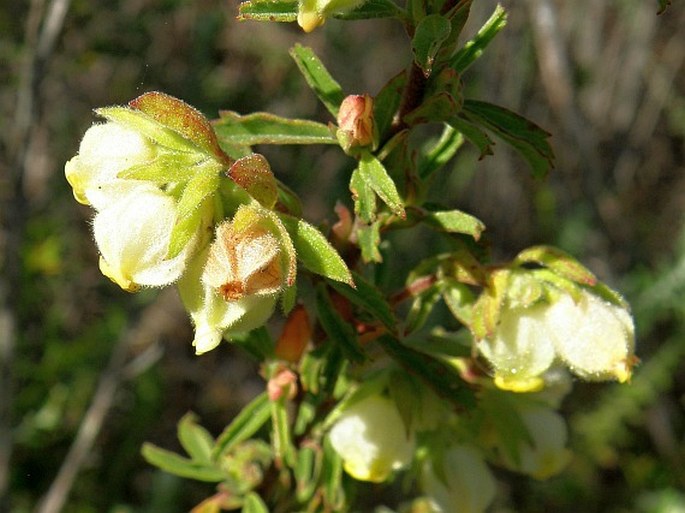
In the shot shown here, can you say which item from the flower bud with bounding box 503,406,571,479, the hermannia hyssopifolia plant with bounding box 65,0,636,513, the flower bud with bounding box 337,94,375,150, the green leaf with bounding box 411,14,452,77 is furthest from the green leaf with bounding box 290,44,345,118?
the flower bud with bounding box 503,406,571,479

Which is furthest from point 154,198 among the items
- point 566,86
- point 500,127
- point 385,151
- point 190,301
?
point 566,86

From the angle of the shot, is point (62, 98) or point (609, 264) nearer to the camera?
point (609, 264)

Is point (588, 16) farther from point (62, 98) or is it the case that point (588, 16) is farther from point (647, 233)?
point (62, 98)

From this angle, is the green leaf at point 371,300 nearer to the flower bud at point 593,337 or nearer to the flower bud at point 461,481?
the flower bud at point 593,337

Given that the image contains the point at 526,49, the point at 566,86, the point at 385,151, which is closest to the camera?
the point at 385,151

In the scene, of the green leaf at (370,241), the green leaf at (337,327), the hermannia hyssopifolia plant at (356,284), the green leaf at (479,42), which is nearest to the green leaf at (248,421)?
the hermannia hyssopifolia plant at (356,284)
